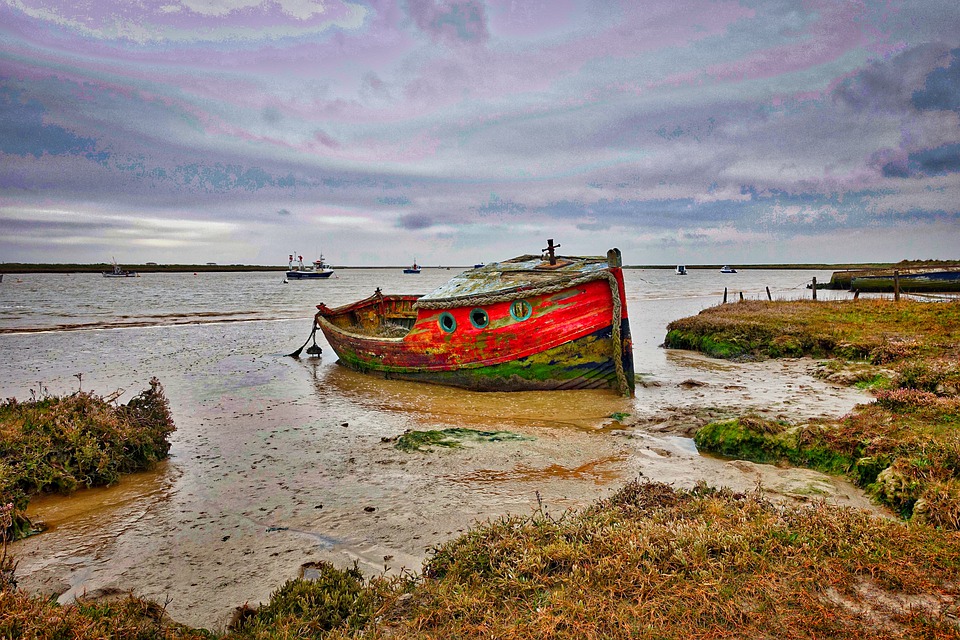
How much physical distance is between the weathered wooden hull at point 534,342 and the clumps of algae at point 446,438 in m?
2.80

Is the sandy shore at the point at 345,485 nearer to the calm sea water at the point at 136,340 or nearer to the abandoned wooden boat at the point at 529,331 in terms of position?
the abandoned wooden boat at the point at 529,331

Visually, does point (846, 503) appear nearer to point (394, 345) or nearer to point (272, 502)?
point (272, 502)

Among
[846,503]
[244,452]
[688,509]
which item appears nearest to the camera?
[688,509]

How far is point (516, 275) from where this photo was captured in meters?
11.4

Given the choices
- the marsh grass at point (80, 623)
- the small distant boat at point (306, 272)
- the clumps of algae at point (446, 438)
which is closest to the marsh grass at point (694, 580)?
the marsh grass at point (80, 623)

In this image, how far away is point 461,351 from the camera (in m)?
11.1

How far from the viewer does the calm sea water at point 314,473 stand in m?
4.39

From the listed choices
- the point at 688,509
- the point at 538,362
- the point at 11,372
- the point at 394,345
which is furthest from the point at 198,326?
the point at 688,509

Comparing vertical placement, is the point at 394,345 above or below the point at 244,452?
above

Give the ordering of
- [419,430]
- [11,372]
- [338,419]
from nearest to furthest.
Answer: [419,430] → [338,419] → [11,372]

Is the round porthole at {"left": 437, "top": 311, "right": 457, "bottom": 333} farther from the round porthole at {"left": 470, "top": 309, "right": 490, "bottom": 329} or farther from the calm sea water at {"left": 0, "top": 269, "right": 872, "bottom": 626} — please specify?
the calm sea water at {"left": 0, "top": 269, "right": 872, "bottom": 626}

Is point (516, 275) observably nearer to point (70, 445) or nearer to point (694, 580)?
point (70, 445)

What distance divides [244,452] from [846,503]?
747 centimetres

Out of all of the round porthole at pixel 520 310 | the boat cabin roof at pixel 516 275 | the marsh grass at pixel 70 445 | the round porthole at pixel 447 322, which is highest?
the boat cabin roof at pixel 516 275
